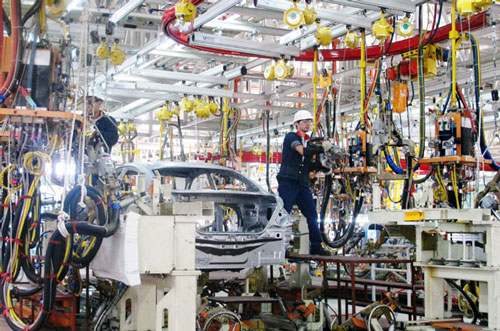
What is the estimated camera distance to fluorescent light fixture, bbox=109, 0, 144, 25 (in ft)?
24.1

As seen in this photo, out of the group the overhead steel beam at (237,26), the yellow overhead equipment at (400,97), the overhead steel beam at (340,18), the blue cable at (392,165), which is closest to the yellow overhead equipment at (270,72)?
the overhead steel beam at (237,26)

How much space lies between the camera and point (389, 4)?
23.5ft

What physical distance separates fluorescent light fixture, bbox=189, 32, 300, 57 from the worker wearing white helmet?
1137 millimetres

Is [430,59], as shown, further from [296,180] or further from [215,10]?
[215,10]

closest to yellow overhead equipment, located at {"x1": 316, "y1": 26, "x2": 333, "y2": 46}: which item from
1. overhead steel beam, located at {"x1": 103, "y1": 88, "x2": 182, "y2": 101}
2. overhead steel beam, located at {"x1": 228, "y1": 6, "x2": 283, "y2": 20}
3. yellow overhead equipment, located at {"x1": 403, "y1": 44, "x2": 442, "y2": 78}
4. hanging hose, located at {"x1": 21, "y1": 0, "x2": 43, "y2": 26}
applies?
overhead steel beam, located at {"x1": 228, "y1": 6, "x2": 283, "y2": 20}

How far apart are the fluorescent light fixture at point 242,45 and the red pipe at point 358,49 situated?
0.16 metres

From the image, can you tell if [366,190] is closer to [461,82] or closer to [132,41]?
[461,82]

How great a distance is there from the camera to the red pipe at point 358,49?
25.2ft

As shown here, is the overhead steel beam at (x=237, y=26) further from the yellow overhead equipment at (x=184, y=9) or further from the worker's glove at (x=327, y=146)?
the worker's glove at (x=327, y=146)

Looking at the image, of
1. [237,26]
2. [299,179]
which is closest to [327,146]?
[299,179]

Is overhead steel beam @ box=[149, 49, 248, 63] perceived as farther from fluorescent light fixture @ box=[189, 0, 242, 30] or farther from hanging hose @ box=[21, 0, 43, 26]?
hanging hose @ box=[21, 0, 43, 26]

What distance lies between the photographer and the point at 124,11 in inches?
299

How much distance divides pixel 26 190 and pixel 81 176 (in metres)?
0.80

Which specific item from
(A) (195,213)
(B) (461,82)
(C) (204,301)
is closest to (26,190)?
(A) (195,213)
